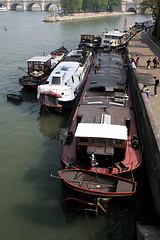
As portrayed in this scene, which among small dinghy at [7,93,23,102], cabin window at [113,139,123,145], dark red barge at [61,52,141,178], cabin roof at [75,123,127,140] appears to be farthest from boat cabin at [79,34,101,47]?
cabin window at [113,139,123,145]

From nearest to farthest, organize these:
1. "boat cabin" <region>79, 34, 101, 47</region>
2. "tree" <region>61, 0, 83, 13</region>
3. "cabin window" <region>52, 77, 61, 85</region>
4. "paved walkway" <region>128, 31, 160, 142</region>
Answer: "paved walkway" <region>128, 31, 160, 142</region> < "cabin window" <region>52, 77, 61, 85</region> < "boat cabin" <region>79, 34, 101, 47</region> < "tree" <region>61, 0, 83, 13</region>

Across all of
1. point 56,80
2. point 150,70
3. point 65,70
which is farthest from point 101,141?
point 150,70

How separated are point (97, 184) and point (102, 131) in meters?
2.59

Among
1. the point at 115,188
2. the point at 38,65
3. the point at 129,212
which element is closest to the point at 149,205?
the point at 129,212

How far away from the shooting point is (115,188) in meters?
12.6

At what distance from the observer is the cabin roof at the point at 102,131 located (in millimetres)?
12603

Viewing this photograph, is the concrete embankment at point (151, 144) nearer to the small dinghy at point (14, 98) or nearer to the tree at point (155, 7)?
the small dinghy at point (14, 98)

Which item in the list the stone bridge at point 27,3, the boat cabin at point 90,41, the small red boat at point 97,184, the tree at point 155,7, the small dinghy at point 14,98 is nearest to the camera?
the small red boat at point 97,184

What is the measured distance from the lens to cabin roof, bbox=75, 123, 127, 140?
1260 cm

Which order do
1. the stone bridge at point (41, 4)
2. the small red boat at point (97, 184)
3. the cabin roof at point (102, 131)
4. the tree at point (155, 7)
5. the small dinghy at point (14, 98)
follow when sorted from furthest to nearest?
the stone bridge at point (41, 4), the tree at point (155, 7), the small dinghy at point (14, 98), the cabin roof at point (102, 131), the small red boat at point (97, 184)

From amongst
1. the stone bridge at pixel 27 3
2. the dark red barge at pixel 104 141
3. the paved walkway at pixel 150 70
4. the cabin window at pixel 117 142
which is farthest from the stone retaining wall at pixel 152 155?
the stone bridge at pixel 27 3

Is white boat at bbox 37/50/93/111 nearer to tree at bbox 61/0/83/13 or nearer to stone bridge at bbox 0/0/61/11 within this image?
tree at bbox 61/0/83/13

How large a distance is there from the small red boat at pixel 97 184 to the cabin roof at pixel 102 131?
6.28 ft

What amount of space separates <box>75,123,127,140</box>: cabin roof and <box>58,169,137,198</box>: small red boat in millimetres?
1914
